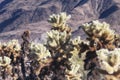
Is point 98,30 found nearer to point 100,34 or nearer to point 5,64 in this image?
point 100,34

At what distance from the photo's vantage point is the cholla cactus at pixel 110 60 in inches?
597

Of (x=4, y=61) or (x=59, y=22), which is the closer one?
(x=59, y=22)

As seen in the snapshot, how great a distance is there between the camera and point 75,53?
25.9 m

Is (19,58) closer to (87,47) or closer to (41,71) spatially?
(41,71)

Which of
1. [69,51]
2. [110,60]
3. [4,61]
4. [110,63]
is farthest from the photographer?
[4,61]

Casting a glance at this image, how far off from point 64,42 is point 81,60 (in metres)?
1.64

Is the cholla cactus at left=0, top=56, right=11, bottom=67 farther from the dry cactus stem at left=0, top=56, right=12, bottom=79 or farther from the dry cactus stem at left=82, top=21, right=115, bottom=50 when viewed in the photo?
the dry cactus stem at left=82, top=21, right=115, bottom=50

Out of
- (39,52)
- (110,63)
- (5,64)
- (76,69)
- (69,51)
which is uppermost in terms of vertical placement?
(110,63)

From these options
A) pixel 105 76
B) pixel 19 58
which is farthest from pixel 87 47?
pixel 19 58

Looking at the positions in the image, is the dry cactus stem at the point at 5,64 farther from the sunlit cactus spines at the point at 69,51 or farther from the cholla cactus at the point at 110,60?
the cholla cactus at the point at 110,60

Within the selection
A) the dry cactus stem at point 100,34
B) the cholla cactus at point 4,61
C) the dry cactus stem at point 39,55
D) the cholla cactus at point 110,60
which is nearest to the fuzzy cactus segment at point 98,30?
the dry cactus stem at point 100,34

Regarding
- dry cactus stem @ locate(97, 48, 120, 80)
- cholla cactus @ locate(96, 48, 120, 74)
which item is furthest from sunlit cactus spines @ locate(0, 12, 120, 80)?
cholla cactus @ locate(96, 48, 120, 74)

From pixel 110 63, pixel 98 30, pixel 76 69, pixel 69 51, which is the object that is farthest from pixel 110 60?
pixel 69 51

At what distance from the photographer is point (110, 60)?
1522cm
